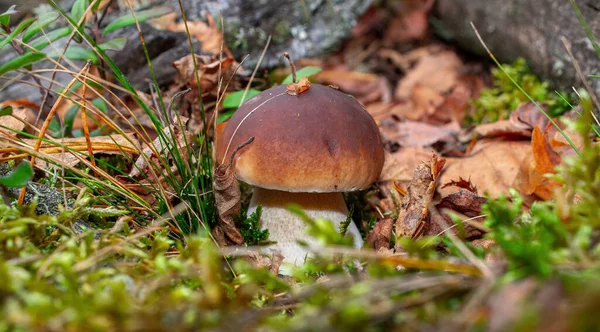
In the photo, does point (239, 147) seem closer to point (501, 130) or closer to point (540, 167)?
point (540, 167)

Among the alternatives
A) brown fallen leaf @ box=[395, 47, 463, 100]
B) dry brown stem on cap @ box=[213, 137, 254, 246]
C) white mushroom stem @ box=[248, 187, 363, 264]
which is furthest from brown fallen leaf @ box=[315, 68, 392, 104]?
dry brown stem on cap @ box=[213, 137, 254, 246]

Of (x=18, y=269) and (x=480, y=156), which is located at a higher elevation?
(x=18, y=269)

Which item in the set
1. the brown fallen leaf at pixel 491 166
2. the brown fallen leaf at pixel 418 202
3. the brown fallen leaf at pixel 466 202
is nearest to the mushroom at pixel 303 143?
the brown fallen leaf at pixel 418 202

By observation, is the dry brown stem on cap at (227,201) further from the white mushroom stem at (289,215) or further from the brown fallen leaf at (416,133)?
the brown fallen leaf at (416,133)

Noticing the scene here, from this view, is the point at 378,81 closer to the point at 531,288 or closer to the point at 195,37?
the point at 195,37

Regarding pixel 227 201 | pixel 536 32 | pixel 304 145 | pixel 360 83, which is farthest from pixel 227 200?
pixel 360 83

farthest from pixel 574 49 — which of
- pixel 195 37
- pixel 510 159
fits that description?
pixel 195 37
